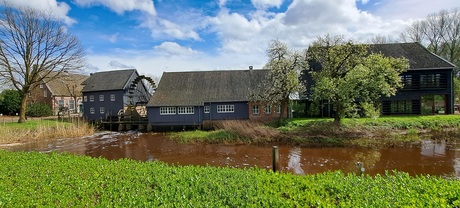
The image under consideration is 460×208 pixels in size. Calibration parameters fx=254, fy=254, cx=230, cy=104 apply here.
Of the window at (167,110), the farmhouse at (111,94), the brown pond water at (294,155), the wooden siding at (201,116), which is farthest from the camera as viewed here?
the farmhouse at (111,94)

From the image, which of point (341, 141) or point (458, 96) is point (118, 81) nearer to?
point (341, 141)

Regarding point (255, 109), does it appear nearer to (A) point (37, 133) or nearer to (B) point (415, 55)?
(B) point (415, 55)

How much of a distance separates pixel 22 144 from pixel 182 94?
1418cm

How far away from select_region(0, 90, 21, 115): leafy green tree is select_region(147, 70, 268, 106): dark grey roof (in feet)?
83.3

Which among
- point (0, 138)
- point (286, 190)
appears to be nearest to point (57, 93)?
point (0, 138)

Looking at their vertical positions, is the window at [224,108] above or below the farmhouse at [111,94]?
below

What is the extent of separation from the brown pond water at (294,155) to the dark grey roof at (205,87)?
727 cm

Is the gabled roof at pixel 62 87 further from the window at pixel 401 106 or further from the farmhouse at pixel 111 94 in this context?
the window at pixel 401 106

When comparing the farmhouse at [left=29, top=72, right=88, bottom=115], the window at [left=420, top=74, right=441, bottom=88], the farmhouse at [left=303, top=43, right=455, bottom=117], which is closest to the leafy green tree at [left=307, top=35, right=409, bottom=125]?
the farmhouse at [left=303, top=43, right=455, bottom=117]

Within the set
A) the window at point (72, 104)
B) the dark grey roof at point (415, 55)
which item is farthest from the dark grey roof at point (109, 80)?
the dark grey roof at point (415, 55)

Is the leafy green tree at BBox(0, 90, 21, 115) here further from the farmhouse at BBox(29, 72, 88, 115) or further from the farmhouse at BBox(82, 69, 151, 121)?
the farmhouse at BBox(82, 69, 151, 121)

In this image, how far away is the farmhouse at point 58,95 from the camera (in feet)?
128

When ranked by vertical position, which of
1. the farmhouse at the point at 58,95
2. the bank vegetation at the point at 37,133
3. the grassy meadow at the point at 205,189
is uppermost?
the farmhouse at the point at 58,95

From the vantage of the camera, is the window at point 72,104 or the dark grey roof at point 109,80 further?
the window at point 72,104
